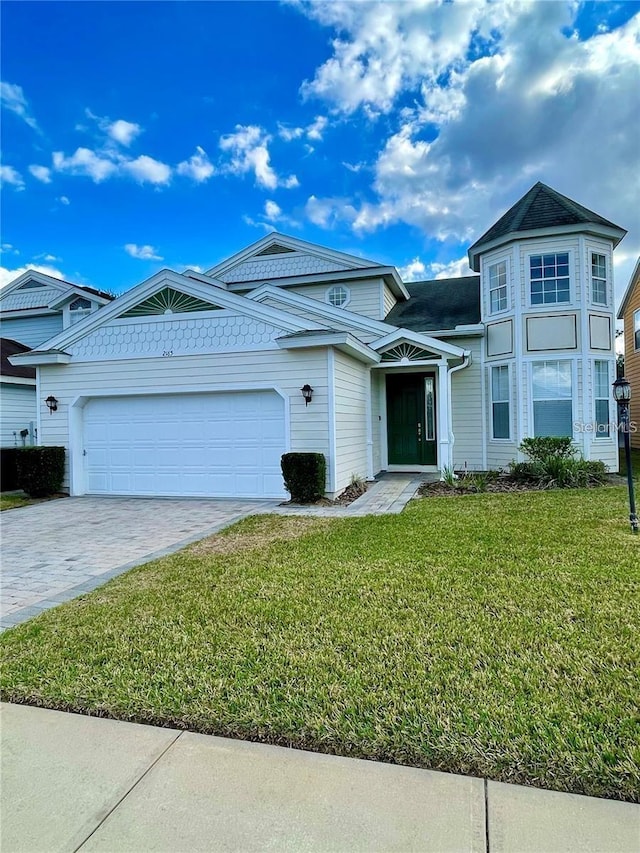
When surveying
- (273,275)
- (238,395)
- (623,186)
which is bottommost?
(238,395)

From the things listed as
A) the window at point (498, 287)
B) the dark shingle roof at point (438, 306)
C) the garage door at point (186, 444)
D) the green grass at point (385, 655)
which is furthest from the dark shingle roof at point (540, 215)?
the green grass at point (385, 655)

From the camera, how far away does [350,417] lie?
33.9ft

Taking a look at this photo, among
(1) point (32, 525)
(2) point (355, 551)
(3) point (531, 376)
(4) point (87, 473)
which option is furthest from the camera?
(3) point (531, 376)

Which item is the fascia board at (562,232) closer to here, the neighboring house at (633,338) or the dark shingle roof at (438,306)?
the dark shingle roof at (438,306)

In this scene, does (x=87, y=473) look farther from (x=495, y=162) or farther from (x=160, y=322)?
(x=495, y=162)

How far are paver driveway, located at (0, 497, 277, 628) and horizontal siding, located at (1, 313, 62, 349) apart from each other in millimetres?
10511

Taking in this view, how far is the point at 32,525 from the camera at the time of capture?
25.9ft

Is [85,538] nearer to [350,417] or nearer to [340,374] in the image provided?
[340,374]

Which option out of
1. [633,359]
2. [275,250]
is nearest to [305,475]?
[275,250]

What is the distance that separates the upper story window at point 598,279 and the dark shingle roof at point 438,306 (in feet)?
9.00

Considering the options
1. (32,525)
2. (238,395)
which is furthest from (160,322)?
(32,525)

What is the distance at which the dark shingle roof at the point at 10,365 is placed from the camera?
14.5m

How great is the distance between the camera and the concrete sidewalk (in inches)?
70.4

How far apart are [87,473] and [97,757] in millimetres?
9585
